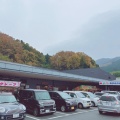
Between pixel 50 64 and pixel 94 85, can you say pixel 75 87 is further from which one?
pixel 50 64

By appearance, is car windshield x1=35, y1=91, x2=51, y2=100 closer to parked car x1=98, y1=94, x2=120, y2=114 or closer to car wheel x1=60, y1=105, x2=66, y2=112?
car wheel x1=60, y1=105, x2=66, y2=112

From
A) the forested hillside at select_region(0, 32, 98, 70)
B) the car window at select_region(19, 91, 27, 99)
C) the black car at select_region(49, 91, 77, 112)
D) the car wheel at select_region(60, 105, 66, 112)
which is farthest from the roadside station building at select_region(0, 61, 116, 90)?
the forested hillside at select_region(0, 32, 98, 70)

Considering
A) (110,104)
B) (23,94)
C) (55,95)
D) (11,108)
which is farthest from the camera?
(55,95)

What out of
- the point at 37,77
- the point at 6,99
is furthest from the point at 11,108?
the point at 37,77

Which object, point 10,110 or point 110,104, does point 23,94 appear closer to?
point 10,110

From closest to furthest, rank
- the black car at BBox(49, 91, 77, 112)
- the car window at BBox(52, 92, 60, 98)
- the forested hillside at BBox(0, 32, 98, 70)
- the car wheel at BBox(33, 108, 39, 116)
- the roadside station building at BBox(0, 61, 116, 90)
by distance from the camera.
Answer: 1. the car wheel at BBox(33, 108, 39, 116)
2. the black car at BBox(49, 91, 77, 112)
3. the car window at BBox(52, 92, 60, 98)
4. the roadside station building at BBox(0, 61, 116, 90)
5. the forested hillside at BBox(0, 32, 98, 70)

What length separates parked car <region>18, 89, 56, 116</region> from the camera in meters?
13.0

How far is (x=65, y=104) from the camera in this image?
15.2 metres

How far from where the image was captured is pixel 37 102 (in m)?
13.1

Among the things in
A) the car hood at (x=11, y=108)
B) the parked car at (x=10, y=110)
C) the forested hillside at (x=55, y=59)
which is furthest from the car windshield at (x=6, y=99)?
the forested hillside at (x=55, y=59)

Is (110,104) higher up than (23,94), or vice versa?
(23,94)

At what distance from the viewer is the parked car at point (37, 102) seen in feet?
42.8

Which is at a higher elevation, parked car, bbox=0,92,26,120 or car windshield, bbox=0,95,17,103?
car windshield, bbox=0,95,17,103

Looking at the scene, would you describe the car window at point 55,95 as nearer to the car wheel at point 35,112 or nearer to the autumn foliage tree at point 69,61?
the car wheel at point 35,112
